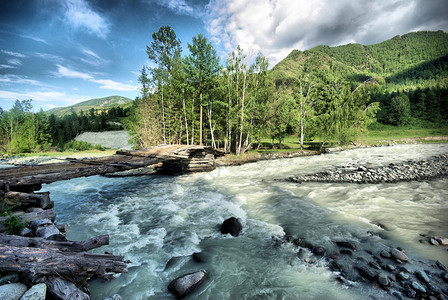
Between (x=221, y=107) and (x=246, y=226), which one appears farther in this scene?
(x=221, y=107)

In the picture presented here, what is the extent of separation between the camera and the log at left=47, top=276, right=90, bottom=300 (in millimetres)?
2838

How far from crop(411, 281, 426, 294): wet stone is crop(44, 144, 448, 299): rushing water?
29.9 inches

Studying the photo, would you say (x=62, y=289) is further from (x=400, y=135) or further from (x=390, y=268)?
(x=400, y=135)

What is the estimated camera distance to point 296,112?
1203 inches

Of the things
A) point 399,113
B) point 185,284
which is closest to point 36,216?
point 185,284

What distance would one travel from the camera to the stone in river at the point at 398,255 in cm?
469

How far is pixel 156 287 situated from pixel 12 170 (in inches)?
346

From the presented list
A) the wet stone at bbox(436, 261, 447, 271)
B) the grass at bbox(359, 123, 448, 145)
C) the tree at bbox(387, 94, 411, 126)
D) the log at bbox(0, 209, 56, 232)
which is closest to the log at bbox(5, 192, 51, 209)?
the log at bbox(0, 209, 56, 232)

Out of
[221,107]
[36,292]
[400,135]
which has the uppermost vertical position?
[221,107]

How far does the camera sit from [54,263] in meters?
3.06

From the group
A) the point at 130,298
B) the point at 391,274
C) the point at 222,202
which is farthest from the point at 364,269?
the point at 222,202

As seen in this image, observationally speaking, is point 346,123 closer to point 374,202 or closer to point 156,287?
point 374,202

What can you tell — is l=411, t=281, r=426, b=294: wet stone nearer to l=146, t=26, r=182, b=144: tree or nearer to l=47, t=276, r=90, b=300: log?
l=47, t=276, r=90, b=300: log

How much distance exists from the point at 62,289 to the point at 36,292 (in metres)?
0.35
